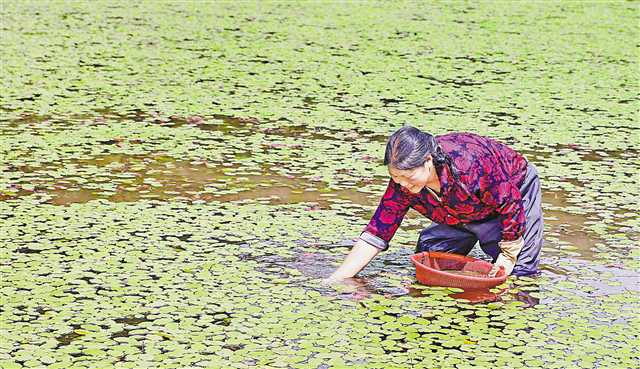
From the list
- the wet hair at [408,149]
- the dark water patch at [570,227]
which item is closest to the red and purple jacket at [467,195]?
the wet hair at [408,149]

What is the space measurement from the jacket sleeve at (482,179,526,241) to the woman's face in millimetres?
234

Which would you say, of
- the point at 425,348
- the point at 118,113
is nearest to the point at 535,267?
the point at 425,348

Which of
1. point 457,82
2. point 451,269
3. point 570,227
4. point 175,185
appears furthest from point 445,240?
point 457,82

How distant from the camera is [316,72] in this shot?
7.81m

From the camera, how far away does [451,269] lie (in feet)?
13.1

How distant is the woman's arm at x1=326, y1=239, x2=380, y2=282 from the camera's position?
3.79 m

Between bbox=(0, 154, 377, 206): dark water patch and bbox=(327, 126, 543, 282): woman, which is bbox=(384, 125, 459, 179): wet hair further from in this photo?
bbox=(0, 154, 377, 206): dark water patch

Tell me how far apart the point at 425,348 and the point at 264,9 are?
788 centimetres

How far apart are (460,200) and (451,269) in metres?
0.46

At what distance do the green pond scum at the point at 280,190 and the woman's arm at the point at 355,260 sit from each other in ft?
0.25

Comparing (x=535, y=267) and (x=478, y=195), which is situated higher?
(x=478, y=195)

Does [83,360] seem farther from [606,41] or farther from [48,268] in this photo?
[606,41]

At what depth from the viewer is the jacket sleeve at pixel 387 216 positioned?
Result: 3.68 m

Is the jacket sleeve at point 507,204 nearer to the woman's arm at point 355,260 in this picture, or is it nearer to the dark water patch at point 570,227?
the woman's arm at point 355,260
